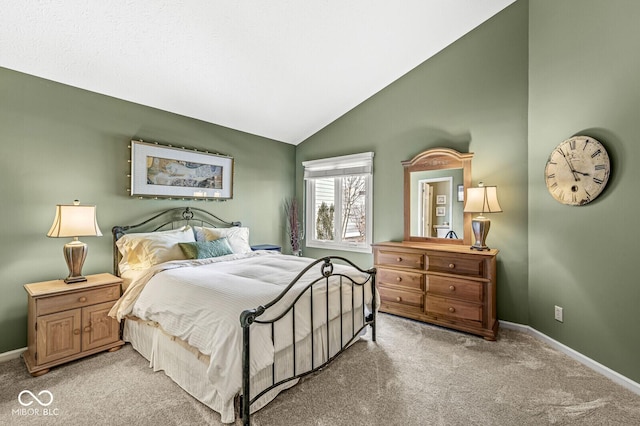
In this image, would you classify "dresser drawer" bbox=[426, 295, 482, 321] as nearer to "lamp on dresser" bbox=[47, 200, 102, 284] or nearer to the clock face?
the clock face

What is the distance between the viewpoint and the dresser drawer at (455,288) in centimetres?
314

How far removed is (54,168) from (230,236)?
Answer: 73.7 inches

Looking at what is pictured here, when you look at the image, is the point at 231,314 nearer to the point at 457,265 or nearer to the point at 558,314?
the point at 457,265

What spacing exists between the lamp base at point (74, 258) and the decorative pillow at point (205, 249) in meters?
0.83

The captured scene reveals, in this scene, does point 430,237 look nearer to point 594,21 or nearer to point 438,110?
point 438,110

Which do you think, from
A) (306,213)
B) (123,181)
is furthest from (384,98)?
(123,181)

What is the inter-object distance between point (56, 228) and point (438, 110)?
14.1 ft

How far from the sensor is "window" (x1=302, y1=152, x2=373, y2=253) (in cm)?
460

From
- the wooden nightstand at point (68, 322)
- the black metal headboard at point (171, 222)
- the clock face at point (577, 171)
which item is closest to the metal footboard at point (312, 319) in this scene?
the wooden nightstand at point (68, 322)

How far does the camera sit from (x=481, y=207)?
3.28 metres

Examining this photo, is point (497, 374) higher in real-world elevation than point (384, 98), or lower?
lower

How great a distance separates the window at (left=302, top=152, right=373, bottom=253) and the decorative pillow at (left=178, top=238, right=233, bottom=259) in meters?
1.94

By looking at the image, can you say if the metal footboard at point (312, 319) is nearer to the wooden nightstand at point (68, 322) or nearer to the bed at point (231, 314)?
the bed at point (231, 314)

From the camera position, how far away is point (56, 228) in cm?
262
